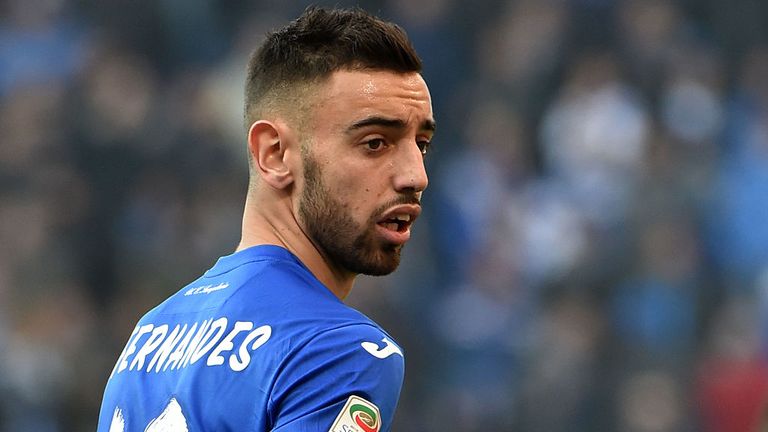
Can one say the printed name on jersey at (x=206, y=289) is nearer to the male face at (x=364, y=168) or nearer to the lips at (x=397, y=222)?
the male face at (x=364, y=168)

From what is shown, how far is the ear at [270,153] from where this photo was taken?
3133 mm

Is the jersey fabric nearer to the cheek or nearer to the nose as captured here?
the cheek

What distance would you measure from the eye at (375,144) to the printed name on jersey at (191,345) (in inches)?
19.5

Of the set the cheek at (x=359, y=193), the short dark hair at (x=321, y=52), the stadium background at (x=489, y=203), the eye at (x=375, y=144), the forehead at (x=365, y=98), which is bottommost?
the stadium background at (x=489, y=203)

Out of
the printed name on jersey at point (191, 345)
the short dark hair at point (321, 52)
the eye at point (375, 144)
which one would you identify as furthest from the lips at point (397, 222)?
the printed name on jersey at point (191, 345)

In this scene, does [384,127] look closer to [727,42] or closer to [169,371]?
[169,371]

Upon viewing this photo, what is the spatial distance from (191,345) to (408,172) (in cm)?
60

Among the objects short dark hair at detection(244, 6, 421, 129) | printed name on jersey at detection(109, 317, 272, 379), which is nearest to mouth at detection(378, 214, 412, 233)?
short dark hair at detection(244, 6, 421, 129)

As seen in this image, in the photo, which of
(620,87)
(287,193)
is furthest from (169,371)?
(620,87)

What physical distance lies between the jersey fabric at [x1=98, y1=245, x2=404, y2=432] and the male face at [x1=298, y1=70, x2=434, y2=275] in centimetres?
12

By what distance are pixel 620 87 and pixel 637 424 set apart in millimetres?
2926

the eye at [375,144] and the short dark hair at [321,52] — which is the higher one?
the short dark hair at [321,52]

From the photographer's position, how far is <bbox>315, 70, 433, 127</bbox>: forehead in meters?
3.02

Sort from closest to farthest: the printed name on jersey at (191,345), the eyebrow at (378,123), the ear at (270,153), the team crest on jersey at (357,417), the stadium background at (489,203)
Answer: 1. the team crest on jersey at (357,417)
2. the printed name on jersey at (191,345)
3. the eyebrow at (378,123)
4. the ear at (270,153)
5. the stadium background at (489,203)
